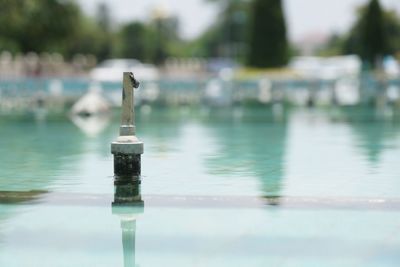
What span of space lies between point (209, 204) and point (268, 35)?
178ft

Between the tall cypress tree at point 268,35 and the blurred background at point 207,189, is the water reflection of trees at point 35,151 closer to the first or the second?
the blurred background at point 207,189

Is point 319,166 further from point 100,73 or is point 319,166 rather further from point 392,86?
point 100,73

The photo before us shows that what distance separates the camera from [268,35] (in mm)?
63031

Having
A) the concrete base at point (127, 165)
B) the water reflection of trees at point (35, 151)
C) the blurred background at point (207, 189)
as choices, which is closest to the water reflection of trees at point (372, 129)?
the blurred background at point (207, 189)

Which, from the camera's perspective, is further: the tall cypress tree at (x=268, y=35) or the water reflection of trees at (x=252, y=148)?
the tall cypress tree at (x=268, y=35)

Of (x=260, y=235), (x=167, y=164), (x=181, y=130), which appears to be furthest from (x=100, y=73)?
(x=260, y=235)

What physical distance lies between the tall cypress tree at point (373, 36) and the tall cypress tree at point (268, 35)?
731cm

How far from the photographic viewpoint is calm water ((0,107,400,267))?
7.01 m

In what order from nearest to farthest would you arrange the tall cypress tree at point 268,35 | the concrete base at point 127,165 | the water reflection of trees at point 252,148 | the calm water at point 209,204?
the calm water at point 209,204, the concrete base at point 127,165, the water reflection of trees at point 252,148, the tall cypress tree at point 268,35

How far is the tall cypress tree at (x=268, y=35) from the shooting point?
6269 cm

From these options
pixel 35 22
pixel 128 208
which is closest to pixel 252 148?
pixel 128 208

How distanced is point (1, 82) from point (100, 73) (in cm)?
3556

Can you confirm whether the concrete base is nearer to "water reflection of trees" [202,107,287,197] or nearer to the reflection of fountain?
the reflection of fountain

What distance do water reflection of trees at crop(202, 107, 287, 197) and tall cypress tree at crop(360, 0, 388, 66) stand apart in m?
38.2
